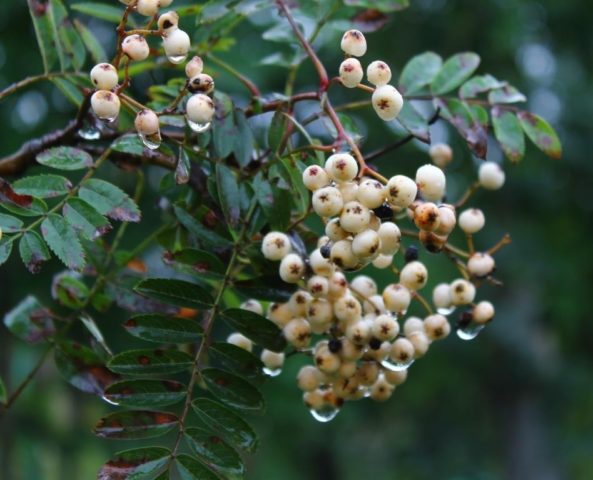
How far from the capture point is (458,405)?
23.1 ft

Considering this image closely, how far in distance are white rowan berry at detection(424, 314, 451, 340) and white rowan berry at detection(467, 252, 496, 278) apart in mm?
58

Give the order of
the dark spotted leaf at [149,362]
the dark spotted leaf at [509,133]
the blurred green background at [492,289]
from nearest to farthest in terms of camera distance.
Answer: the dark spotted leaf at [149,362], the dark spotted leaf at [509,133], the blurred green background at [492,289]

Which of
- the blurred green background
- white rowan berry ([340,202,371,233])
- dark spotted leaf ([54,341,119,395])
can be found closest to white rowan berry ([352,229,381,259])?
white rowan berry ([340,202,371,233])

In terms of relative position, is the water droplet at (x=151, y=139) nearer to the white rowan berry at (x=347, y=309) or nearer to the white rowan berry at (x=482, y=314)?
the white rowan berry at (x=347, y=309)

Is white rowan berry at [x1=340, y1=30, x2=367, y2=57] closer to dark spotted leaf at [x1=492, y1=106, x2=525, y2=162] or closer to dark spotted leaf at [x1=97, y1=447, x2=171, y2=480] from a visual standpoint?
dark spotted leaf at [x1=492, y1=106, x2=525, y2=162]

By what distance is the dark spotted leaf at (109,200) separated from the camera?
742 millimetres

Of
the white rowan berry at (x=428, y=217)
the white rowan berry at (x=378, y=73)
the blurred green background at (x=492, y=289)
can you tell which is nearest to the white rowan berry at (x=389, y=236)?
the white rowan berry at (x=428, y=217)

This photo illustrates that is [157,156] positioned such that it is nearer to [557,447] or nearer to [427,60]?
[427,60]

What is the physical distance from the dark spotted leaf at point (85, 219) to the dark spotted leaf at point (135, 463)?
0.62 ft

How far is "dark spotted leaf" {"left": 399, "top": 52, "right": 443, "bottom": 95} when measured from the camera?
0.99m

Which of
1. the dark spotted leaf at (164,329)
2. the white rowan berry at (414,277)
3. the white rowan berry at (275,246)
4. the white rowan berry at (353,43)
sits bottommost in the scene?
the dark spotted leaf at (164,329)

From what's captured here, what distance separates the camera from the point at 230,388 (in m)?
0.79

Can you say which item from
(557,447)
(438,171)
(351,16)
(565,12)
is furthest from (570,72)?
(438,171)

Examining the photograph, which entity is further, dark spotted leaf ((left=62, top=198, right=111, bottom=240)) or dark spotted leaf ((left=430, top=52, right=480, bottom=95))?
dark spotted leaf ((left=430, top=52, right=480, bottom=95))
